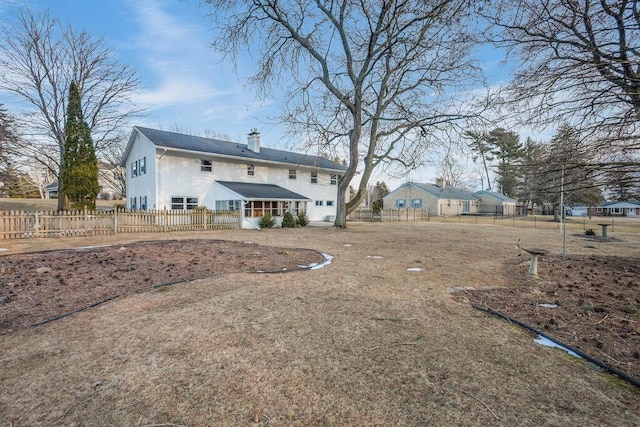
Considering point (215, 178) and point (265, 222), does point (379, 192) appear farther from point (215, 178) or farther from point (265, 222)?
point (265, 222)

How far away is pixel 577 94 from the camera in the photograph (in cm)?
519

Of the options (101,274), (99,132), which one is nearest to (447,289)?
(101,274)

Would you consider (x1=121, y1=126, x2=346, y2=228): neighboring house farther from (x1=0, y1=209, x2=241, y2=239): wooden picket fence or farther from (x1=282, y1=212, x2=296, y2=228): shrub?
(x1=0, y1=209, x2=241, y2=239): wooden picket fence

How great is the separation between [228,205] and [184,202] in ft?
9.05

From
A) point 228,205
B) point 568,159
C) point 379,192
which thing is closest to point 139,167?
point 228,205

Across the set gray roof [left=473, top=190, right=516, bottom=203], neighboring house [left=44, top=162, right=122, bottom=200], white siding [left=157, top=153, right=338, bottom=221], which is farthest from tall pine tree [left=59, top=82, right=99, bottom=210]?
gray roof [left=473, top=190, right=516, bottom=203]

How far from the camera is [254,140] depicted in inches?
991

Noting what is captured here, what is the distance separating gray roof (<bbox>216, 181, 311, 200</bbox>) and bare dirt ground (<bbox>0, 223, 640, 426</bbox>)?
13998 millimetres

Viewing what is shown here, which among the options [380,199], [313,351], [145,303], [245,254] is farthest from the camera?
[380,199]

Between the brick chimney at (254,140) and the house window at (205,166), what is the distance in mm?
5062

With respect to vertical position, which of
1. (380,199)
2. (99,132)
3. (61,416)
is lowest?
(61,416)

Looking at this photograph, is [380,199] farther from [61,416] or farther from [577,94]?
[61,416]

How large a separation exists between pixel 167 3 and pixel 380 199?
1776 inches

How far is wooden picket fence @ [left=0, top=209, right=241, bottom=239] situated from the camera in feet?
41.0
